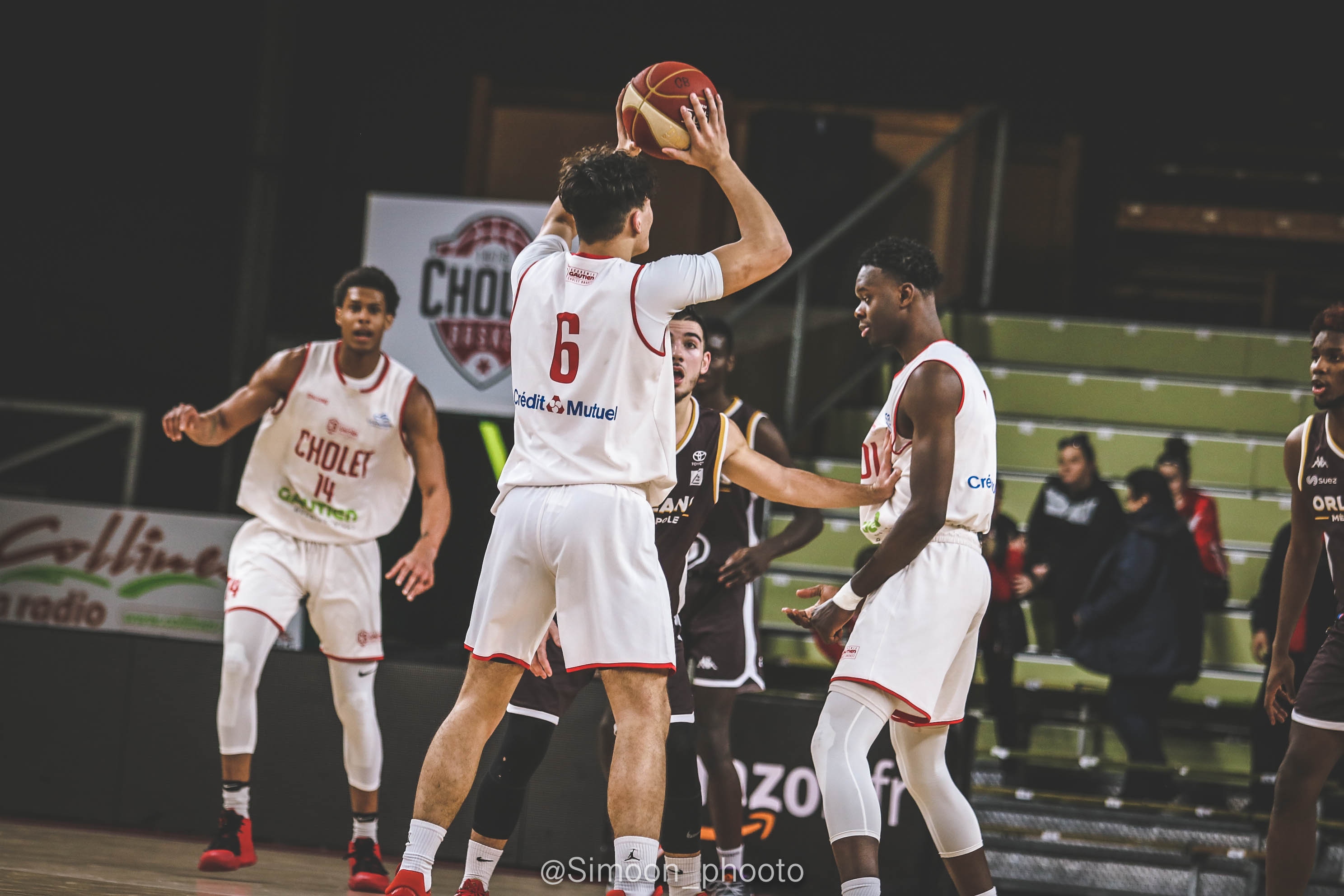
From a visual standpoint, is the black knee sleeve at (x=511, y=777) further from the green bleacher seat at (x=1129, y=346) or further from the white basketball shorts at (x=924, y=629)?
the green bleacher seat at (x=1129, y=346)

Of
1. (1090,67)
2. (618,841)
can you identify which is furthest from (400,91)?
(618,841)

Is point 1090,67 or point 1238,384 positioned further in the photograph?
point 1090,67

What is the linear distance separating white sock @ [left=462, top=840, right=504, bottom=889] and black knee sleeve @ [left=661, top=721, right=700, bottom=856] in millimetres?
742

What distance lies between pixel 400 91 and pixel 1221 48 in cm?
687

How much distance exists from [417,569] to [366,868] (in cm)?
108

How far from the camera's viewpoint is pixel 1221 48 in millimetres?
11430

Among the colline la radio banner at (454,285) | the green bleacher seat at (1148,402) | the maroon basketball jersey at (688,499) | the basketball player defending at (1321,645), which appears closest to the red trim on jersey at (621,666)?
the maroon basketball jersey at (688,499)

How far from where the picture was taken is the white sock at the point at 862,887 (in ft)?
11.9

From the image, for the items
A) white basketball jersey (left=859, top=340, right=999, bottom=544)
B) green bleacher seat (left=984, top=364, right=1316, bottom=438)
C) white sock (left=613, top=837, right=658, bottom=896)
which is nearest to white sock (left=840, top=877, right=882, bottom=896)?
white sock (left=613, top=837, right=658, bottom=896)

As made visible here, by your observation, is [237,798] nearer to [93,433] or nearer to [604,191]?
[604,191]

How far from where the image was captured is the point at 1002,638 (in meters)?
6.97

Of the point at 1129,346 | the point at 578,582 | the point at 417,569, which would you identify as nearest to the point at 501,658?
the point at 578,582

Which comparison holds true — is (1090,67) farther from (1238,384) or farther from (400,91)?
(400,91)

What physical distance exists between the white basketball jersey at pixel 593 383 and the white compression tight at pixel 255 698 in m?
1.93
